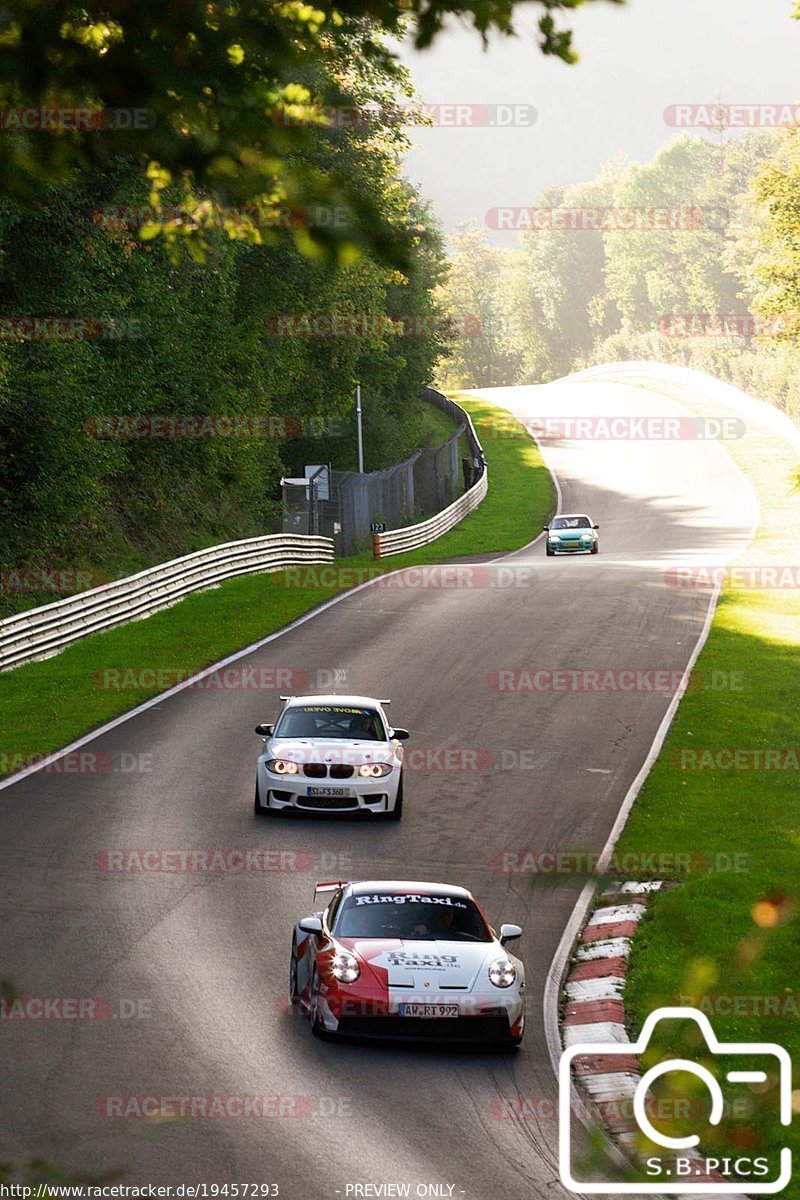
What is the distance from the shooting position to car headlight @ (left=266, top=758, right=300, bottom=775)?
62.8ft

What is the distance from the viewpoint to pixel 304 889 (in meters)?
16.0

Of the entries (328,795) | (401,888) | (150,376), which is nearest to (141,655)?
(328,795)

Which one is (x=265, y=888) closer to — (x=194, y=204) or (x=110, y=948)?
(x=110, y=948)

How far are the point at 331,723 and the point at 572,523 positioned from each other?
34.6 metres

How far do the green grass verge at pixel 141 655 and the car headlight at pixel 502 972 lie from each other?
11.2 meters

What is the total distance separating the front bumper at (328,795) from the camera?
1912 centimetres

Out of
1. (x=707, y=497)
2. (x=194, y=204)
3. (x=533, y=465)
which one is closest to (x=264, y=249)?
(x=707, y=497)

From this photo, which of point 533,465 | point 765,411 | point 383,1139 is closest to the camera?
point 383,1139

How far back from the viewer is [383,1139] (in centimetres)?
966

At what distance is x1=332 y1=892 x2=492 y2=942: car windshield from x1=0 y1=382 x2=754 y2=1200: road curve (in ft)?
2.81

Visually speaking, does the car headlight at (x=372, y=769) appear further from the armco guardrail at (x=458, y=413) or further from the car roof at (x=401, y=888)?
the armco guardrail at (x=458, y=413)

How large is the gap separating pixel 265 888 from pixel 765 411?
78.1 meters

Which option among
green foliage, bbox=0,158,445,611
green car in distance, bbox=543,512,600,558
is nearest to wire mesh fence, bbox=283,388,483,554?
green foliage, bbox=0,158,445,611

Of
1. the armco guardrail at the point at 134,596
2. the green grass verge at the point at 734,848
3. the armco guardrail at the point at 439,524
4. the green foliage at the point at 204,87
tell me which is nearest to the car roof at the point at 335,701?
the green grass verge at the point at 734,848
